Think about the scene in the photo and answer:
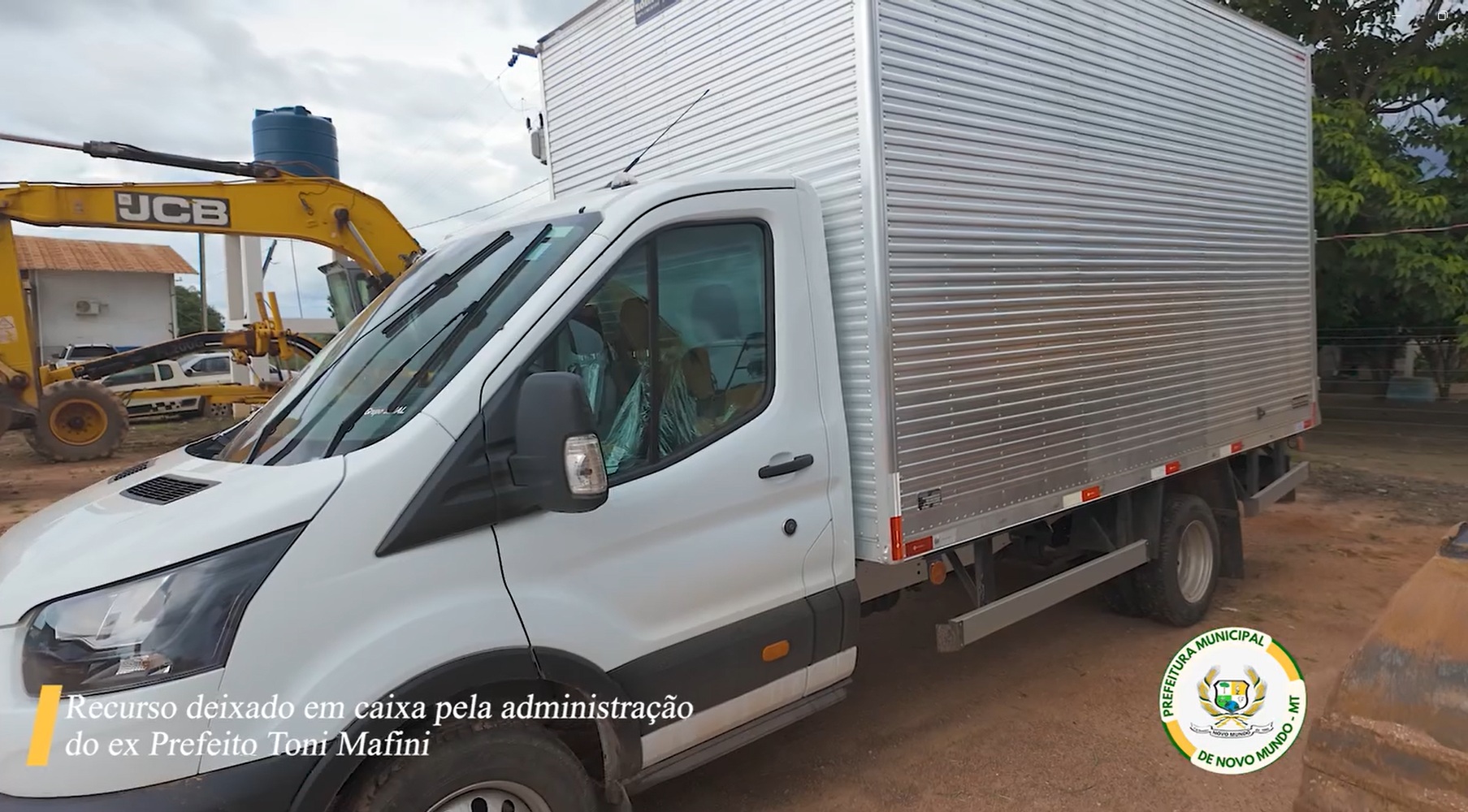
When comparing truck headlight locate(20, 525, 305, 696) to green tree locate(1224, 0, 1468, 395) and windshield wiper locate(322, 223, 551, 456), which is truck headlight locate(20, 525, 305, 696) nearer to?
windshield wiper locate(322, 223, 551, 456)

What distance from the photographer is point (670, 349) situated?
314cm

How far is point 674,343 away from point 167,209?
8.00 m

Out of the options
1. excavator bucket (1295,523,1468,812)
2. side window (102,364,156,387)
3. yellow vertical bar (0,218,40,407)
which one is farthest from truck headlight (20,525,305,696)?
side window (102,364,156,387)

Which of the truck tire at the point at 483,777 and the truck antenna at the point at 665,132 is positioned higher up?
the truck antenna at the point at 665,132

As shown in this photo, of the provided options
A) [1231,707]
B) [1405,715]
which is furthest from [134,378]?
[1405,715]

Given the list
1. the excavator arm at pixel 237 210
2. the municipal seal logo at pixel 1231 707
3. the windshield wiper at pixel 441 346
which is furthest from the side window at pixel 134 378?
the municipal seal logo at pixel 1231 707

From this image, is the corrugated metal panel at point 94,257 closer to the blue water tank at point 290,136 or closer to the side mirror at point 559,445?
the blue water tank at point 290,136

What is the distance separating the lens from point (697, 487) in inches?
120

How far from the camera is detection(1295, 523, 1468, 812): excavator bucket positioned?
6.37ft

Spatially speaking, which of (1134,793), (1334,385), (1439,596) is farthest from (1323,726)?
(1334,385)

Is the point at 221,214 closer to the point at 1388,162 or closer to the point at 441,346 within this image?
the point at 441,346

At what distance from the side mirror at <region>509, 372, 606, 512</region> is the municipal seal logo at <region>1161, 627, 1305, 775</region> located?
3.19 m

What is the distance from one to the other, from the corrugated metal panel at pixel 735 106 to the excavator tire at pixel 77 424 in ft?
43.4

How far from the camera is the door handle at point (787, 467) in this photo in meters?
3.22
